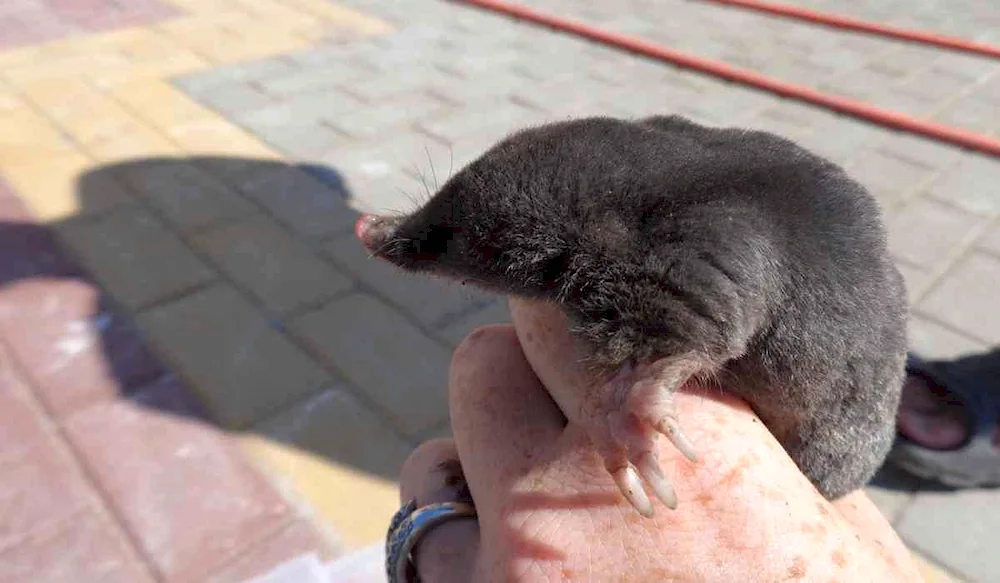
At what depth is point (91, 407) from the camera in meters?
2.85

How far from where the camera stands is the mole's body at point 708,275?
1474 mm

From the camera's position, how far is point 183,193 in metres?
4.19

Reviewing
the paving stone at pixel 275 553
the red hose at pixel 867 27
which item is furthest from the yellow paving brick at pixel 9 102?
the red hose at pixel 867 27

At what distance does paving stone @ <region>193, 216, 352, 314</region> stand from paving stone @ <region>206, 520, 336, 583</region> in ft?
4.00

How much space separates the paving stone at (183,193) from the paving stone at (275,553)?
2.05m

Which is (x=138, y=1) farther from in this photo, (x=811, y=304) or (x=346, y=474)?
(x=811, y=304)

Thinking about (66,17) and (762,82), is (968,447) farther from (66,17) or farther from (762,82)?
(66,17)

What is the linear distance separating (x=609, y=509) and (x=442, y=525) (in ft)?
1.59

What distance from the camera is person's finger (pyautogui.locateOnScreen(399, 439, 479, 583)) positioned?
5.14 ft

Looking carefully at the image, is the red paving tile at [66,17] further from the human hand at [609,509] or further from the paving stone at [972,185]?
the paving stone at [972,185]

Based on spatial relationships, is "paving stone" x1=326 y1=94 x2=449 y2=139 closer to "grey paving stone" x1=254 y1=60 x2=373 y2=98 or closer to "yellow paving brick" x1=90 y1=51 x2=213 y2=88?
"grey paving stone" x1=254 y1=60 x2=373 y2=98

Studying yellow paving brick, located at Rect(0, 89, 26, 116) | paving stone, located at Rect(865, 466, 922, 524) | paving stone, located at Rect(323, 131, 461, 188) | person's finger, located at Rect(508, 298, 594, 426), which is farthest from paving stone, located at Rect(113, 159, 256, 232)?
paving stone, located at Rect(865, 466, 922, 524)

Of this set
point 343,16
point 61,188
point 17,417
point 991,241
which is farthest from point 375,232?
point 343,16

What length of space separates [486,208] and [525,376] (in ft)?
1.41
